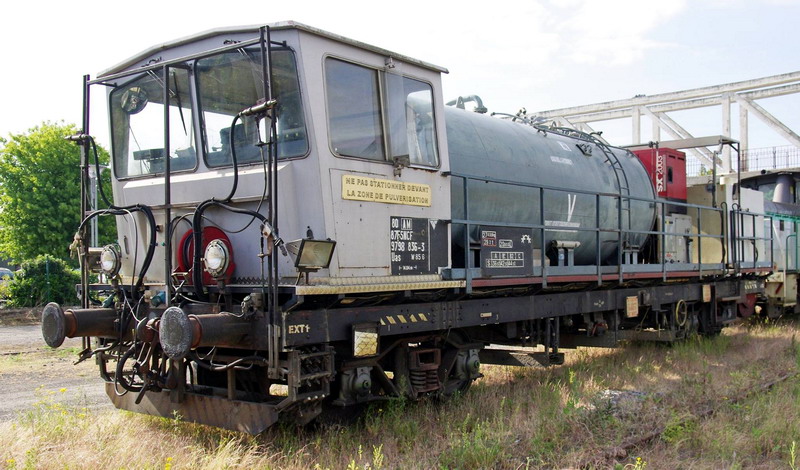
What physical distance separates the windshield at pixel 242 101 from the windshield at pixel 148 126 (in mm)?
236

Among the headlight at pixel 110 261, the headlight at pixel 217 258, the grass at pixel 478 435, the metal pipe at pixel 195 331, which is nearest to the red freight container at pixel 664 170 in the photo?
the grass at pixel 478 435

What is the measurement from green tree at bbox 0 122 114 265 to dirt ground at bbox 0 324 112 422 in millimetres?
13967

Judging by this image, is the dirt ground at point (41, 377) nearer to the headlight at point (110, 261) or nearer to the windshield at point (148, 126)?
the headlight at point (110, 261)

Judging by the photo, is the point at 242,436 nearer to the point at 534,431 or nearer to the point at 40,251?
the point at 534,431

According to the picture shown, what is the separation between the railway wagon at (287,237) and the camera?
18.5ft

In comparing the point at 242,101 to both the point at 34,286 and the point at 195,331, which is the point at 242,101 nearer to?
the point at 195,331

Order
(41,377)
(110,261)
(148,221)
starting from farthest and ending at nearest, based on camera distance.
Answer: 1. (41,377)
2. (110,261)
3. (148,221)

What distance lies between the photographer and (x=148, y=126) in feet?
22.4

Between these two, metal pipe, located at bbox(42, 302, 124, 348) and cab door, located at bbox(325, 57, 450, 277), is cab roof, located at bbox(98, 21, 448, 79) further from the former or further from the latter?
metal pipe, located at bbox(42, 302, 124, 348)

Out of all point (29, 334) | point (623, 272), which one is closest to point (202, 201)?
point (623, 272)

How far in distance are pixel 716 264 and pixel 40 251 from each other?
25839mm

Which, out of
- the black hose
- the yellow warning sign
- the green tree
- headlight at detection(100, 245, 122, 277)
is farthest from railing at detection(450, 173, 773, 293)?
the green tree

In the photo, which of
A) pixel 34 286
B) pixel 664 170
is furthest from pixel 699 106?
pixel 34 286

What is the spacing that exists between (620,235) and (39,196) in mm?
25781
